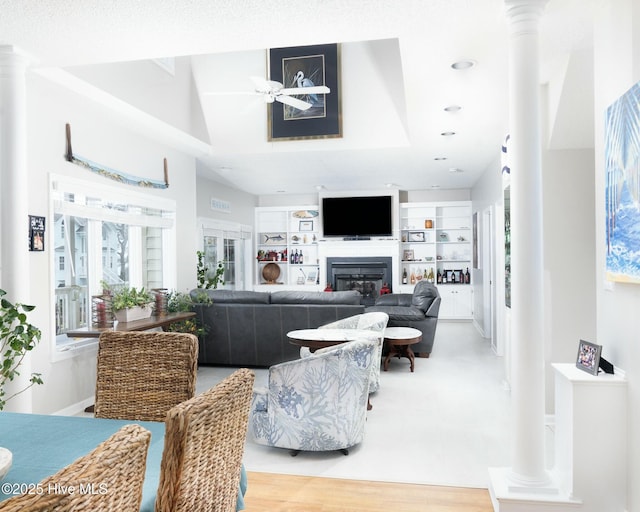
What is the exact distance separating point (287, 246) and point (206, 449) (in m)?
9.52

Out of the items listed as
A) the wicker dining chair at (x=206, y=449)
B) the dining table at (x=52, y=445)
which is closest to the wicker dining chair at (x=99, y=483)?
the wicker dining chair at (x=206, y=449)

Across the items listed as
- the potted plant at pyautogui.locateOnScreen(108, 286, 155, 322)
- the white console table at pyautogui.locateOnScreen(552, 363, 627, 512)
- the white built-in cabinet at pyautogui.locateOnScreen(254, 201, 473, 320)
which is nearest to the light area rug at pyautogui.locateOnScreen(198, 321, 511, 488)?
the white console table at pyautogui.locateOnScreen(552, 363, 627, 512)

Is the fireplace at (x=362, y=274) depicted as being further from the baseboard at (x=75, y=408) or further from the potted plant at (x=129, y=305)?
the baseboard at (x=75, y=408)

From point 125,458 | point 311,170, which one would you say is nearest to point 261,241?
point 311,170

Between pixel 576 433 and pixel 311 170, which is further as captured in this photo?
pixel 311 170

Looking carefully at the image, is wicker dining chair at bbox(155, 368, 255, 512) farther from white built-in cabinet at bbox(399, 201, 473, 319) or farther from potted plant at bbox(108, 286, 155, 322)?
white built-in cabinet at bbox(399, 201, 473, 319)

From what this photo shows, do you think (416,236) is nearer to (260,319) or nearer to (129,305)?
(260,319)

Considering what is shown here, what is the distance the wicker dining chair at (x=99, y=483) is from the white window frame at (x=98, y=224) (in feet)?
12.2

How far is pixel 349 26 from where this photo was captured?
9.28 ft

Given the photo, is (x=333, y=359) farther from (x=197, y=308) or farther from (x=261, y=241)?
(x=261, y=241)

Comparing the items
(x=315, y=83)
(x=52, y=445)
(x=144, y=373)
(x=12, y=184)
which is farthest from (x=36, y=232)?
(x=315, y=83)

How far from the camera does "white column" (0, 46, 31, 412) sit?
3.14 metres

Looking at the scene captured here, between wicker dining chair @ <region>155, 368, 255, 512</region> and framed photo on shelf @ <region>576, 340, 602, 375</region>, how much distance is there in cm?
188

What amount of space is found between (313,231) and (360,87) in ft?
15.3
